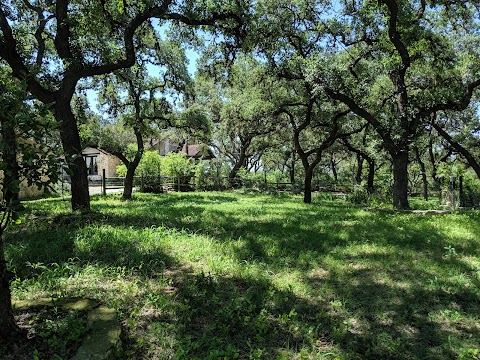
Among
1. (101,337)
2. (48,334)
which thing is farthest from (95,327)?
(48,334)

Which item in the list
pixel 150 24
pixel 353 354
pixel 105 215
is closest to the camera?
pixel 353 354

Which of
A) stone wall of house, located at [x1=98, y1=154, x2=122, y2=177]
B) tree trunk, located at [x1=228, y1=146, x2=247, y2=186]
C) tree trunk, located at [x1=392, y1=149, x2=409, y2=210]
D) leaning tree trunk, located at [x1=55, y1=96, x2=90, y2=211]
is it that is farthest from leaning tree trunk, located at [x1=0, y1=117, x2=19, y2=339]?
stone wall of house, located at [x1=98, y1=154, x2=122, y2=177]

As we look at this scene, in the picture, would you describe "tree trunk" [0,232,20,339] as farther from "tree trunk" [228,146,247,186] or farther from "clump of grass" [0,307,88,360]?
"tree trunk" [228,146,247,186]

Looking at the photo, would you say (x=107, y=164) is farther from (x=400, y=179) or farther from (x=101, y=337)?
(x=101, y=337)

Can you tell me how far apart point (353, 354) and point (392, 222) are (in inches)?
257

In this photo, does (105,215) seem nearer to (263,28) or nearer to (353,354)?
(353,354)

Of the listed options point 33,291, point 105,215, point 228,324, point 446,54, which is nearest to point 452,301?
point 228,324

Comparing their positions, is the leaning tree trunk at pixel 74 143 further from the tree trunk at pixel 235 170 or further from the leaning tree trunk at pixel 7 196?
the tree trunk at pixel 235 170

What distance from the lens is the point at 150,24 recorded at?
440 inches

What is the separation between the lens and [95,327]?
2777mm

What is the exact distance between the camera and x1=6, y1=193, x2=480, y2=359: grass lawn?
3146 mm

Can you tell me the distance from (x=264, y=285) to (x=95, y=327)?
2.20m

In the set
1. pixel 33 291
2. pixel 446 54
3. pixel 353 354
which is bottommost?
pixel 353 354

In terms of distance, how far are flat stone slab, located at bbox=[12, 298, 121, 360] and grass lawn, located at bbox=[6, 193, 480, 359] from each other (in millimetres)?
219
